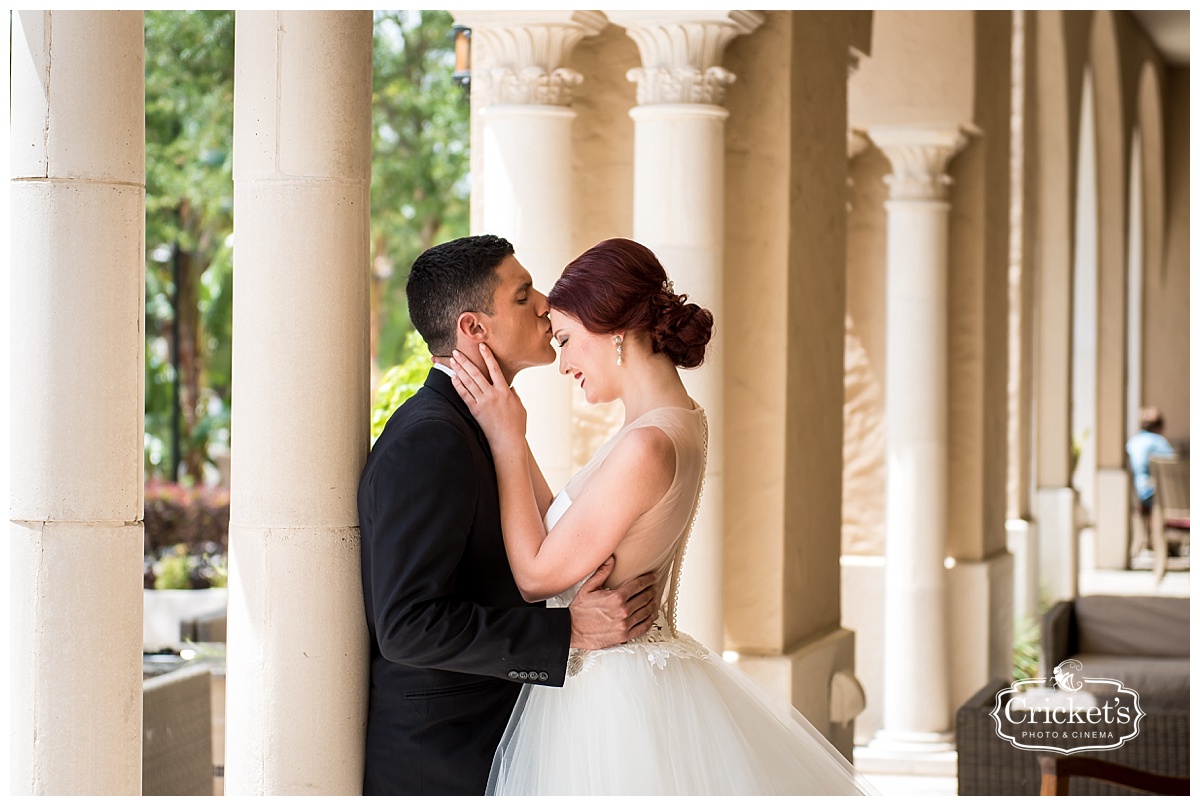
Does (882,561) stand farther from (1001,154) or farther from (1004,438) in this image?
(1001,154)

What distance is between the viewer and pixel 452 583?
280cm

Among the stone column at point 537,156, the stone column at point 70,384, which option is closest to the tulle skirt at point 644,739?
the stone column at point 70,384

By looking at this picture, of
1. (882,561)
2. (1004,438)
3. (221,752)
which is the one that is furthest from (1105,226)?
(221,752)

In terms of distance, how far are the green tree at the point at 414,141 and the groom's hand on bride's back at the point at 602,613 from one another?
16114 mm

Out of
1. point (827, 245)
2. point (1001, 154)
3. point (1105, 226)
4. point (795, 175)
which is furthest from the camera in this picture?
point (1105, 226)

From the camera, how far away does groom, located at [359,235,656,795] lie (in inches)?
108

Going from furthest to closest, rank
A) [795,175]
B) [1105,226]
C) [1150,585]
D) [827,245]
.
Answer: [1105,226]
[1150,585]
[827,245]
[795,175]

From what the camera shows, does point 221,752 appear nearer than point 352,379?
No

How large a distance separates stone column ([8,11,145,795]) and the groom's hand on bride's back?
2.87 feet

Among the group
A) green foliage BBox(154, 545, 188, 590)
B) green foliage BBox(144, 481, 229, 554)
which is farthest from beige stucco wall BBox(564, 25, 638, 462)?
green foliage BBox(144, 481, 229, 554)

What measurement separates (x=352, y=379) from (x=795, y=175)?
3.07 m

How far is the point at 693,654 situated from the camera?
3.14 meters

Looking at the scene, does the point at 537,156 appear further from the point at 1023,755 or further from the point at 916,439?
the point at 916,439

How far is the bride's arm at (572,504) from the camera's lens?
2.92m
